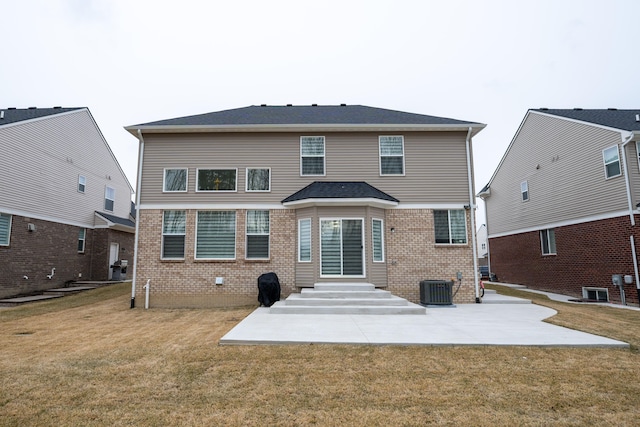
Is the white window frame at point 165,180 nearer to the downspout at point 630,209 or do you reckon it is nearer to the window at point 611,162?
the downspout at point 630,209

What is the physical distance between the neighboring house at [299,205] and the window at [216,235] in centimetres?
4

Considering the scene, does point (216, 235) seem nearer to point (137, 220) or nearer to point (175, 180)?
point (175, 180)

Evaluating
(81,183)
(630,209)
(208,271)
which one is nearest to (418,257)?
(208,271)

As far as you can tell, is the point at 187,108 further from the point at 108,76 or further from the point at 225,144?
the point at 225,144

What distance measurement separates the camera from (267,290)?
34.6 ft

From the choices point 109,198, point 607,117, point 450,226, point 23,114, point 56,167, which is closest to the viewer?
point 450,226

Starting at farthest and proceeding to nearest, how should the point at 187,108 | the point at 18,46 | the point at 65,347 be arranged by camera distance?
the point at 187,108, the point at 18,46, the point at 65,347

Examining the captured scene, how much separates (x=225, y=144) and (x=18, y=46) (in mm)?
13621

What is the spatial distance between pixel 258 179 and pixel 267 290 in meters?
3.98

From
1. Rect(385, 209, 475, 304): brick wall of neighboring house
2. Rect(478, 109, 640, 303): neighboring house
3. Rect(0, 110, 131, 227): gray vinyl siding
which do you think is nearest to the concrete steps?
Rect(385, 209, 475, 304): brick wall of neighboring house

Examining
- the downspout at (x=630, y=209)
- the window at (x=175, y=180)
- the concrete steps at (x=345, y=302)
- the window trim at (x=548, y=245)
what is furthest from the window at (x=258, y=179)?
the window trim at (x=548, y=245)

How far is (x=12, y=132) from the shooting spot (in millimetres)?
13961

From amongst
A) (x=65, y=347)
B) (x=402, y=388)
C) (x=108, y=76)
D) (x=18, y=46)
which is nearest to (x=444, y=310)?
(x=402, y=388)

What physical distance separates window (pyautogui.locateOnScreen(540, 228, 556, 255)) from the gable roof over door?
775cm
